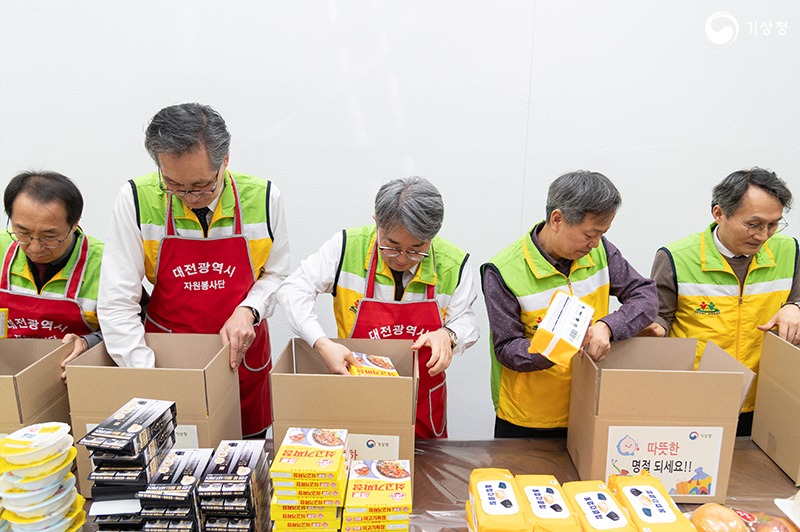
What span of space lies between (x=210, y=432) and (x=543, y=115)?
Answer: 7.11 ft

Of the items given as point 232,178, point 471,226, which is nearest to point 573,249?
point 232,178

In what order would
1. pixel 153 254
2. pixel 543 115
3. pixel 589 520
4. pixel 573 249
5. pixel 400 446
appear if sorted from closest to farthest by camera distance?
1. pixel 589 520
2. pixel 400 446
3. pixel 573 249
4. pixel 153 254
5. pixel 543 115

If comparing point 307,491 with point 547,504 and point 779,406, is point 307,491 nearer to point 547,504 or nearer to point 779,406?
point 547,504

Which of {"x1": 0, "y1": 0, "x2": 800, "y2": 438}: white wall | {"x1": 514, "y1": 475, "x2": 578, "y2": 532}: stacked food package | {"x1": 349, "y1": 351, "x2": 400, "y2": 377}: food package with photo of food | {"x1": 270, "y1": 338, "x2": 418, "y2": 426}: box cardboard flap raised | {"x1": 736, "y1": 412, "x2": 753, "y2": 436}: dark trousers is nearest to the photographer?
{"x1": 514, "y1": 475, "x2": 578, "y2": 532}: stacked food package

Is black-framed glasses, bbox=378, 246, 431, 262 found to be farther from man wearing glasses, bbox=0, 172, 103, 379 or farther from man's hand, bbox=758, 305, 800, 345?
man's hand, bbox=758, 305, 800, 345

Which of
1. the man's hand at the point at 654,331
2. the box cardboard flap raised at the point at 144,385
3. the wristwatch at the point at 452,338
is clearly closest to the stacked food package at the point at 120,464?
the box cardboard flap raised at the point at 144,385

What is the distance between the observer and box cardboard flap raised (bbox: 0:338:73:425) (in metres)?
1.20

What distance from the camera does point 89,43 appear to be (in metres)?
2.49

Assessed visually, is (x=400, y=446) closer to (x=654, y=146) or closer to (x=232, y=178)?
(x=232, y=178)

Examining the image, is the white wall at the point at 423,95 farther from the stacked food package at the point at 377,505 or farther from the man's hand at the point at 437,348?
the stacked food package at the point at 377,505

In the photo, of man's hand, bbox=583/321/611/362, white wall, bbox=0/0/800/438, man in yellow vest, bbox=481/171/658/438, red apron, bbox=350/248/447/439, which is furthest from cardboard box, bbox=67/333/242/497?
white wall, bbox=0/0/800/438

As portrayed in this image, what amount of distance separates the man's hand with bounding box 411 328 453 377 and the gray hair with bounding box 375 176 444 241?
11.0 inches

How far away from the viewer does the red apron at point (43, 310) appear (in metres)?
1.63

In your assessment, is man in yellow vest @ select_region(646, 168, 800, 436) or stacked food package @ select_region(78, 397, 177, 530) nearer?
stacked food package @ select_region(78, 397, 177, 530)
